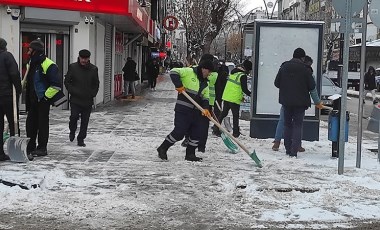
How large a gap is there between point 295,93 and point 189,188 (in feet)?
11.0

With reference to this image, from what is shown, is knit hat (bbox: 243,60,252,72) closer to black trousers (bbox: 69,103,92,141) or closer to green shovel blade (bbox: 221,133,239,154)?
green shovel blade (bbox: 221,133,239,154)

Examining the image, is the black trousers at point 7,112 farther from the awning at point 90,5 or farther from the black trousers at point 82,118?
Result: the awning at point 90,5

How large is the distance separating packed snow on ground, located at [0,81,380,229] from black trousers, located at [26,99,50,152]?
1.27 ft

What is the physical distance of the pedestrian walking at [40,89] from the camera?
30.3 feet

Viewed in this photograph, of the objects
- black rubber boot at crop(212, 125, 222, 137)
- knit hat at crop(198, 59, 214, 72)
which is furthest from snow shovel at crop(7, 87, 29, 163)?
black rubber boot at crop(212, 125, 222, 137)

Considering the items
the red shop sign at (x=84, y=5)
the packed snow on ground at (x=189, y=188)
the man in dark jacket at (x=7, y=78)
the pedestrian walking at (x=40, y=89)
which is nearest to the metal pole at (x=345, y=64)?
the packed snow on ground at (x=189, y=188)

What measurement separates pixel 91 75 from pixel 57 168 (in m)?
2.65

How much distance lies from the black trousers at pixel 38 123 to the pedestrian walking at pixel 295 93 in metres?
3.92

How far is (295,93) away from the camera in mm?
10195

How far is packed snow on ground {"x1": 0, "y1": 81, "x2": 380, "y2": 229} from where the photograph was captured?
642 centimetres

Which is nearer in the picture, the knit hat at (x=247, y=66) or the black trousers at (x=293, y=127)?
the black trousers at (x=293, y=127)

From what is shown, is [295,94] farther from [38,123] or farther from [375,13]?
[38,123]

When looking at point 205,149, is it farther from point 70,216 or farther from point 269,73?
point 70,216

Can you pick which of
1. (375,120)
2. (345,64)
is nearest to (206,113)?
(345,64)
